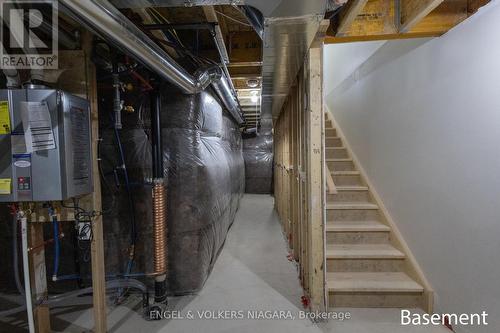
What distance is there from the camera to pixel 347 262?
2324 millimetres

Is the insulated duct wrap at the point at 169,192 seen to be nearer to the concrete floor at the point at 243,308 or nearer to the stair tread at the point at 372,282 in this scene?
the concrete floor at the point at 243,308

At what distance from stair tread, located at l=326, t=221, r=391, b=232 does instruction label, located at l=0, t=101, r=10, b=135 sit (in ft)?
8.45

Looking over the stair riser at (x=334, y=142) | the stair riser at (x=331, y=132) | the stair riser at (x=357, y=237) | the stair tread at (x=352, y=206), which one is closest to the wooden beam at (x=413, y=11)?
the stair tread at (x=352, y=206)

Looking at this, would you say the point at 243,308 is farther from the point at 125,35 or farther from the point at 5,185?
the point at 125,35

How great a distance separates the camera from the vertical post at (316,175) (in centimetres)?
194

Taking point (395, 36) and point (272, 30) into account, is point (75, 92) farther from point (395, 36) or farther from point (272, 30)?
point (395, 36)

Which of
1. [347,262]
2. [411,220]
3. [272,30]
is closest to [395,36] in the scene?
[272,30]

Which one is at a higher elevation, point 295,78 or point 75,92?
point 295,78

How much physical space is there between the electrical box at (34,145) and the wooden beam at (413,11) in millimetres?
2190

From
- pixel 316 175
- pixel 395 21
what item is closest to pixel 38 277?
pixel 316 175

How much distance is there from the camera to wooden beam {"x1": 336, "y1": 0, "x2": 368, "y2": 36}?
4.73ft

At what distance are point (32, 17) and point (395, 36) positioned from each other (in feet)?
7.62

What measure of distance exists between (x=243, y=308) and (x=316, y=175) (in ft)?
4.20

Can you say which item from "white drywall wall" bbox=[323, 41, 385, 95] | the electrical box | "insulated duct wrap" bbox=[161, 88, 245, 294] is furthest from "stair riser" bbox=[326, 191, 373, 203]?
the electrical box
